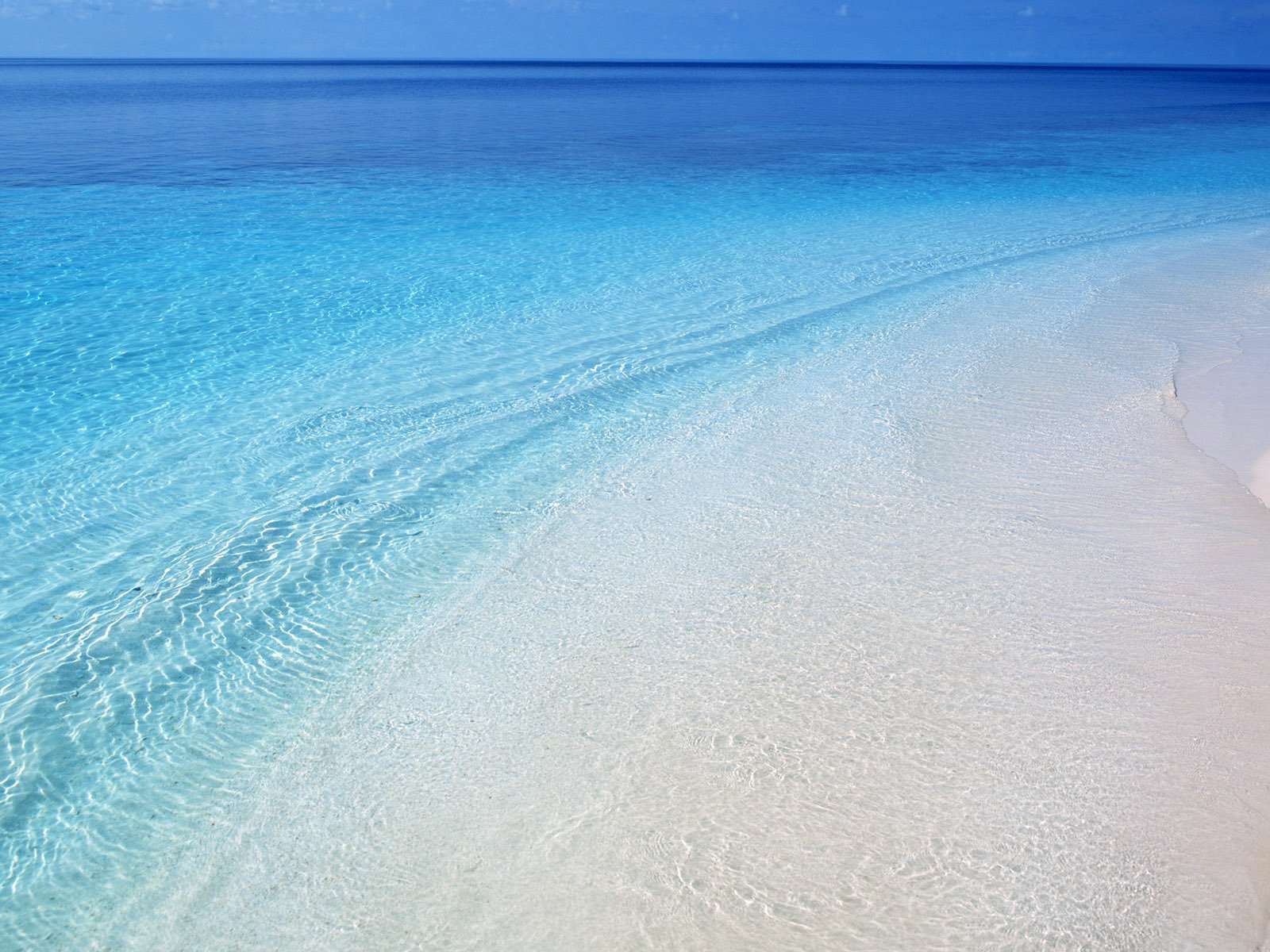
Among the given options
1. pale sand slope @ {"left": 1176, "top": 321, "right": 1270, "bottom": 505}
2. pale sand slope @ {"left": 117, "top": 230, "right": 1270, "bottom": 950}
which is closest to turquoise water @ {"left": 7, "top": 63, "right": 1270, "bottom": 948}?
pale sand slope @ {"left": 117, "top": 230, "right": 1270, "bottom": 950}

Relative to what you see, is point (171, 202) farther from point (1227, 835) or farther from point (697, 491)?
point (1227, 835)

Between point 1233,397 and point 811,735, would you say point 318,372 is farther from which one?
point 1233,397

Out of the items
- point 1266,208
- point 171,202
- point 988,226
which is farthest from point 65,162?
point 1266,208

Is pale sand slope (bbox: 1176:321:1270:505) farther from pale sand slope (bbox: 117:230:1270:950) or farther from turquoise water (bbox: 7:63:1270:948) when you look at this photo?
turquoise water (bbox: 7:63:1270:948)

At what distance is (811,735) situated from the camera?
3303 mm

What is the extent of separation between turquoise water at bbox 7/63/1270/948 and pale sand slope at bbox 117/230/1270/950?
0.39 metres

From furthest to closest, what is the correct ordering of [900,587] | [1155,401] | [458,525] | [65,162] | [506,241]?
1. [65,162]
2. [506,241]
3. [1155,401]
4. [458,525]
5. [900,587]

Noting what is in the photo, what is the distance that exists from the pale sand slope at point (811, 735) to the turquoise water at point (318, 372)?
1.27 ft

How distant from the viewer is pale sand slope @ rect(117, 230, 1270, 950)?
2.65m

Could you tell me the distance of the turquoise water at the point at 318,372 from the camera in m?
3.53

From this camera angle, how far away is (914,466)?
540 centimetres

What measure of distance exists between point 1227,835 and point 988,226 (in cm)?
1171

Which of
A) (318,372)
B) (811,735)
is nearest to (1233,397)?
(811,735)

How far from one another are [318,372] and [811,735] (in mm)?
5145
